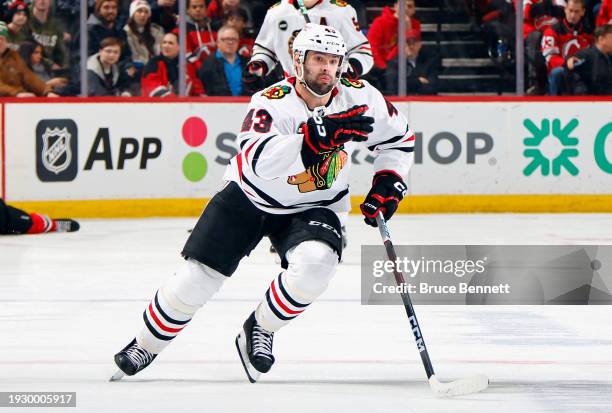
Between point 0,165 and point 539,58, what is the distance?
3.66 m

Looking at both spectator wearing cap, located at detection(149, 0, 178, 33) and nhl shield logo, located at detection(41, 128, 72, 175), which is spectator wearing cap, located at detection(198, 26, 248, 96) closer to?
spectator wearing cap, located at detection(149, 0, 178, 33)

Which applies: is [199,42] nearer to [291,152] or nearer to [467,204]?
[467,204]

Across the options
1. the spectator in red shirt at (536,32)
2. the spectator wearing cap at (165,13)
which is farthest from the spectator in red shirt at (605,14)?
the spectator wearing cap at (165,13)

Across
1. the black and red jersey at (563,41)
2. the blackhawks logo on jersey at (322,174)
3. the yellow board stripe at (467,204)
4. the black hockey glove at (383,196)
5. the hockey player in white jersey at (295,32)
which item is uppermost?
the blackhawks logo on jersey at (322,174)

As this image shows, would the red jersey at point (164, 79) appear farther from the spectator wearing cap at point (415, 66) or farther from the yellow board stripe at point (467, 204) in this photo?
the spectator wearing cap at point (415, 66)

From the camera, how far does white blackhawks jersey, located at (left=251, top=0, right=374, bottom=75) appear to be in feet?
24.1

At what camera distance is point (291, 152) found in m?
3.87

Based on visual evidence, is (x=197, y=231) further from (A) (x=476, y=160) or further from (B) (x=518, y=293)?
(A) (x=476, y=160)

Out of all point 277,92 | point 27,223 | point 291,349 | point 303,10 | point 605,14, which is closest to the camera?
point 277,92

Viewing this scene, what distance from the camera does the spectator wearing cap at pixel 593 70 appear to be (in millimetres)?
9422

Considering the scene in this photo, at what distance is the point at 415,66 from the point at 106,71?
206 centimetres

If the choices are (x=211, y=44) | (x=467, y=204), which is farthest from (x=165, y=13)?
(x=467, y=204)

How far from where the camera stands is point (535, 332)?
488 centimetres

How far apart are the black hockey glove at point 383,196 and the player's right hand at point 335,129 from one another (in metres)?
0.35
